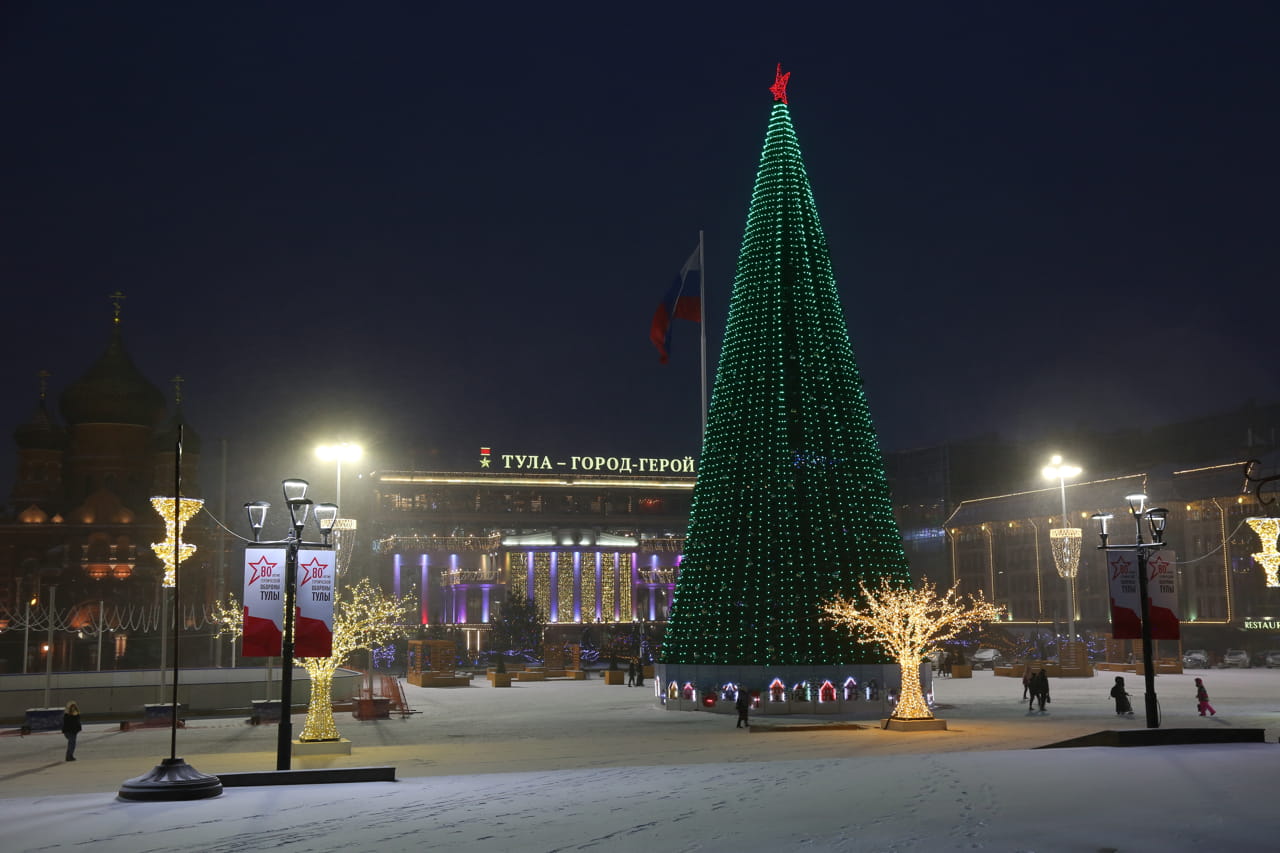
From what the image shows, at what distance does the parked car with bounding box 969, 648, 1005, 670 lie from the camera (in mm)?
63662

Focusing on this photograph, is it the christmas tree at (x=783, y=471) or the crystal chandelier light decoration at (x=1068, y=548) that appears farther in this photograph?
the crystal chandelier light decoration at (x=1068, y=548)

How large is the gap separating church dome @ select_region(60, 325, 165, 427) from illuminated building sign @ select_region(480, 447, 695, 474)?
126ft

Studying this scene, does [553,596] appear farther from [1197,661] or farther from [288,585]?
[288,585]

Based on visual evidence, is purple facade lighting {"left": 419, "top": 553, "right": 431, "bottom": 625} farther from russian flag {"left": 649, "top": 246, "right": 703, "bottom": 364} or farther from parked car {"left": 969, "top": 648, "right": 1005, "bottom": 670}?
russian flag {"left": 649, "top": 246, "right": 703, "bottom": 364}

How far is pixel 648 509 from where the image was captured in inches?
5074

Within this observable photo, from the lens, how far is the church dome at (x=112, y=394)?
90.2 metres

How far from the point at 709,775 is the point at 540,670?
4369 cm

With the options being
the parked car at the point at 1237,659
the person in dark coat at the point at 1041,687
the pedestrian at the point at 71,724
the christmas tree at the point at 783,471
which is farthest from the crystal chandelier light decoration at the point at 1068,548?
the pedestrian at the point at 71,724

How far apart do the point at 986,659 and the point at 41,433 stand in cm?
7086

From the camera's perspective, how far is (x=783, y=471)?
110 ft

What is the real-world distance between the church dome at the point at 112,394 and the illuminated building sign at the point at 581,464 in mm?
38488

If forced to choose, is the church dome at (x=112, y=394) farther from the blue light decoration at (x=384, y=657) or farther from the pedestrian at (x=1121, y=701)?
the pedestrian at (x=1121, y=701)

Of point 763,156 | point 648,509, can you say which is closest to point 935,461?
point 648,509

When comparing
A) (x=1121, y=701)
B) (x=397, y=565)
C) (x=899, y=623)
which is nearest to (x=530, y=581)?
(x=397, y=565)
